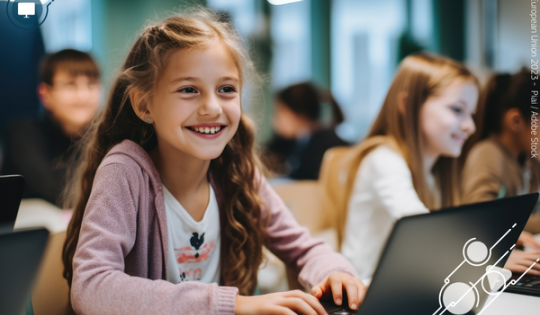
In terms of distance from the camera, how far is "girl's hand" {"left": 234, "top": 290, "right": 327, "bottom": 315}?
620 millimetres

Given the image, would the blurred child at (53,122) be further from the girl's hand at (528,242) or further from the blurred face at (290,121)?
the girl's hand at (528,242)

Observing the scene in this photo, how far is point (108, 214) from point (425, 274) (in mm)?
501

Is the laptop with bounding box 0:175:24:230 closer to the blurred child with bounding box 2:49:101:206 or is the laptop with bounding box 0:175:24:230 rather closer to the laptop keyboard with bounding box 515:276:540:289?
the laptop keyboard with bounding box 515:276:540:289

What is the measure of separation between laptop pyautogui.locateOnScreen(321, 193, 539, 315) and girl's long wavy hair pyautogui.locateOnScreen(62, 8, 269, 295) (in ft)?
1.17

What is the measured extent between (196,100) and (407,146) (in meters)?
0.88

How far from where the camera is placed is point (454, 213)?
1.75 ft

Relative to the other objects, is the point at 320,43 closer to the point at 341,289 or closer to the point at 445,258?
the point at 341,289

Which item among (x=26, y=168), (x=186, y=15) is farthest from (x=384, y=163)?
(x=26, y=168)

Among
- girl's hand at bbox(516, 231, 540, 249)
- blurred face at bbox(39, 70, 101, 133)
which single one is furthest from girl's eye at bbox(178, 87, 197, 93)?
blurred face at bbox(39, 70, 101, 133)

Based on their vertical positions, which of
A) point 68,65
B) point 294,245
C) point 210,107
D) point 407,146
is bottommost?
point 294,245

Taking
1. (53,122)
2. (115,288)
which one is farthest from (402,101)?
(53,122)

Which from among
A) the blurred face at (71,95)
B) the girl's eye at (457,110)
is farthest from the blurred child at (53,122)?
the girl's eye at (457,110)

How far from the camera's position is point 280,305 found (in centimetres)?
63

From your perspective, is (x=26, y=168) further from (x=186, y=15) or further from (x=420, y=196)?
(x=420, y=196)
